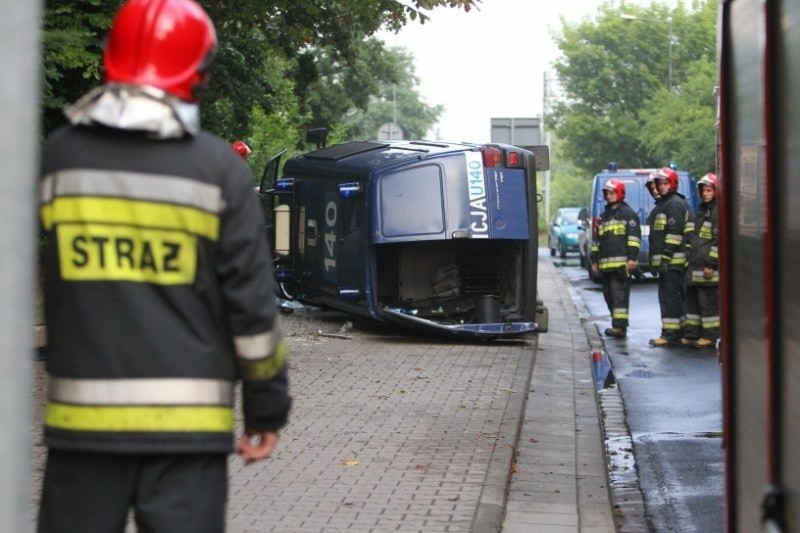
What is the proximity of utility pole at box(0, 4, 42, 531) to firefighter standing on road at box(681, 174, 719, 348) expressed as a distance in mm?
12276

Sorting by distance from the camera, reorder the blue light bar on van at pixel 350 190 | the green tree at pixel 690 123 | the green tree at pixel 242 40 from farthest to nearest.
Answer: the green tree at pixel 690 123 < the blue light bar on van at pixel 350 190 < the green tree at pixel 242 40

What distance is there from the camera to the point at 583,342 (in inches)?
671

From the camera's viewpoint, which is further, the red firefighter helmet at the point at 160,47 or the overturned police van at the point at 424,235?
the overturned police van at the point at 424,235

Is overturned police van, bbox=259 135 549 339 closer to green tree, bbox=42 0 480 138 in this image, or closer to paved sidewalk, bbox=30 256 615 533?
paved sidewalk, bbox=30 256 615 533

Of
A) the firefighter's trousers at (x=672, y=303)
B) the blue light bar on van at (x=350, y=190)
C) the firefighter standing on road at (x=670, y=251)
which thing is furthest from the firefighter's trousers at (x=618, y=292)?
the blue light bar on van at (x=350, y=190)

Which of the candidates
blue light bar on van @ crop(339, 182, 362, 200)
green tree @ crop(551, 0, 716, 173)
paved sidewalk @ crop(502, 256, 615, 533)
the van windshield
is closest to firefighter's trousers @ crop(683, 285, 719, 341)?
paved sidewalk @ crop(502, 256, 615, 533)

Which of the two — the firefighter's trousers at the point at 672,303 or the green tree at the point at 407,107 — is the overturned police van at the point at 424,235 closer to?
the firefighter's trousers at the point at 672,303

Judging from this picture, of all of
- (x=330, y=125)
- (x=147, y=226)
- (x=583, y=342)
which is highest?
(x=330, y=125)

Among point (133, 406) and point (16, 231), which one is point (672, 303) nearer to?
point (133, 406)

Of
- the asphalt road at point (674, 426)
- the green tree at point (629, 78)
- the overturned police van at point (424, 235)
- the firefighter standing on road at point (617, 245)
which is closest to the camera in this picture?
the asphalt road at point (674, 426)

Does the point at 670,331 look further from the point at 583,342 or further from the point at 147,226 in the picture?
the point at 147,226

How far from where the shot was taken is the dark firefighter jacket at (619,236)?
1627 centimetres

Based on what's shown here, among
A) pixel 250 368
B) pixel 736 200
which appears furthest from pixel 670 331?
pixel 250 368

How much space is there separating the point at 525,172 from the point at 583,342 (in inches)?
116
